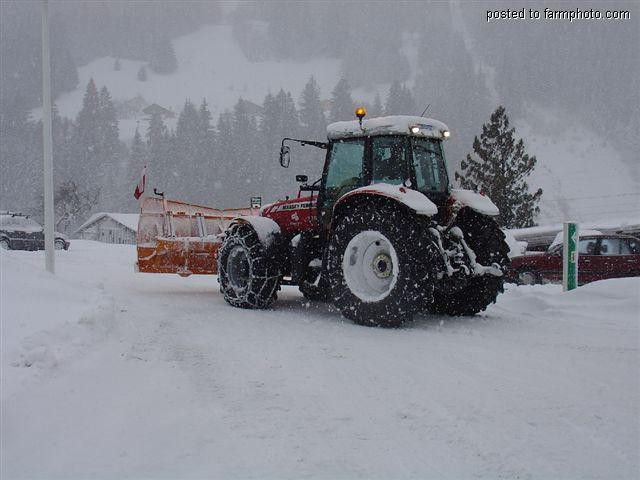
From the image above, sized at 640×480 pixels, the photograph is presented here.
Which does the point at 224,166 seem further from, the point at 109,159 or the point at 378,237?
the point at 378,237

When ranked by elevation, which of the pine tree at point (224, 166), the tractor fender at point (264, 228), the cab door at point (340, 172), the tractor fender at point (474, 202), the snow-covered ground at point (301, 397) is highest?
the pine tree at point (224, 166)

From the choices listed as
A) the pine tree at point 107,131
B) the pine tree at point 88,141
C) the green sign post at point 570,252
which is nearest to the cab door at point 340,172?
the green sign post at point 570,252

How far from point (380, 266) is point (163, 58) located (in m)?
145

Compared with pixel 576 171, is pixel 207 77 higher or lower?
higher

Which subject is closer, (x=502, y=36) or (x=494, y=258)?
(x=494, y=258)

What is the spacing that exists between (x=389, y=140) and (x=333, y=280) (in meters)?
1.89

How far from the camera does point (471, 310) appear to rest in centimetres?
764

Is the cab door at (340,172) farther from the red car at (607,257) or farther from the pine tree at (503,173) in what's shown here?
the pine tree at (503,173)

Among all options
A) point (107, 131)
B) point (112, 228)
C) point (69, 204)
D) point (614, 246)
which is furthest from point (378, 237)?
point (107, 131)

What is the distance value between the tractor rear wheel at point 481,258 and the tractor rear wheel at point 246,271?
2274 mm

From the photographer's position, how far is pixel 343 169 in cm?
770

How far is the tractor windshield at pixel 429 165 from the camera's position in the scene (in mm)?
7266

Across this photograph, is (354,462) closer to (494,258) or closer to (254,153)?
(494,258)

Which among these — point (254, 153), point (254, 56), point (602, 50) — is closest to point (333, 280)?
point (254, 153)
